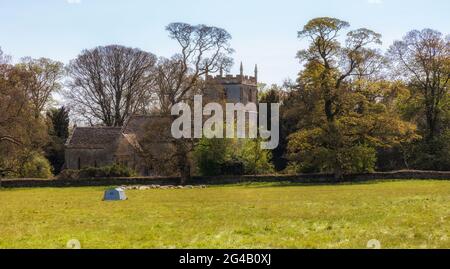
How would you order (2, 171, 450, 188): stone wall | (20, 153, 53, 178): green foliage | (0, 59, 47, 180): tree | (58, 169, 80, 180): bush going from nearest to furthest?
(2, 171, 450, 188): stone wall < (0, 59, 47, 180): tree < (58, 169, 80, 180): bush < (20, 153, 53, 178): green foliage

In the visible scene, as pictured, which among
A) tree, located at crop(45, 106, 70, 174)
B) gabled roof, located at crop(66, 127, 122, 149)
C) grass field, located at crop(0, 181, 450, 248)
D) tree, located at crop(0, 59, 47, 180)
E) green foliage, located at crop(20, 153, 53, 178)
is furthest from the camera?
tree, located at crop(45, 106, 70, 174)

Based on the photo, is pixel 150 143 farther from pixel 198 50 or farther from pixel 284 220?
pixel 284 220

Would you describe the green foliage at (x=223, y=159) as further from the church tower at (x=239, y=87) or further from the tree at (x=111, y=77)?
the church tower at (x=239, y=87)

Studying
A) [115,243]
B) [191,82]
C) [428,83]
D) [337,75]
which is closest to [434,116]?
[428,83]

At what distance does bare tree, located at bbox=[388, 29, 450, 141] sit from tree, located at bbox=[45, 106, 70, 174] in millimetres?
39156

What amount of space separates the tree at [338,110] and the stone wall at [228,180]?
1.09m

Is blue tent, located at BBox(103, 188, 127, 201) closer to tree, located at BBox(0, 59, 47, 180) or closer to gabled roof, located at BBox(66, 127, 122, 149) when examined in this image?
tree, located at BBox(0, 59, 47, 180)

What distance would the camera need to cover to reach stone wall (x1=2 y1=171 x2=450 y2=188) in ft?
146

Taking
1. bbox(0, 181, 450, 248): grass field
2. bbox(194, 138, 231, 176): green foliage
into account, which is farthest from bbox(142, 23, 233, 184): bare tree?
bbox(0, 181, 450, 248): grass field

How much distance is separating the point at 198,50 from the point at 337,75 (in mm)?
14261

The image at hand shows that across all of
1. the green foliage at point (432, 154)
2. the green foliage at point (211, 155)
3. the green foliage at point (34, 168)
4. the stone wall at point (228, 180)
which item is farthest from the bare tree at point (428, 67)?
the green foliage at point (34, 168)
